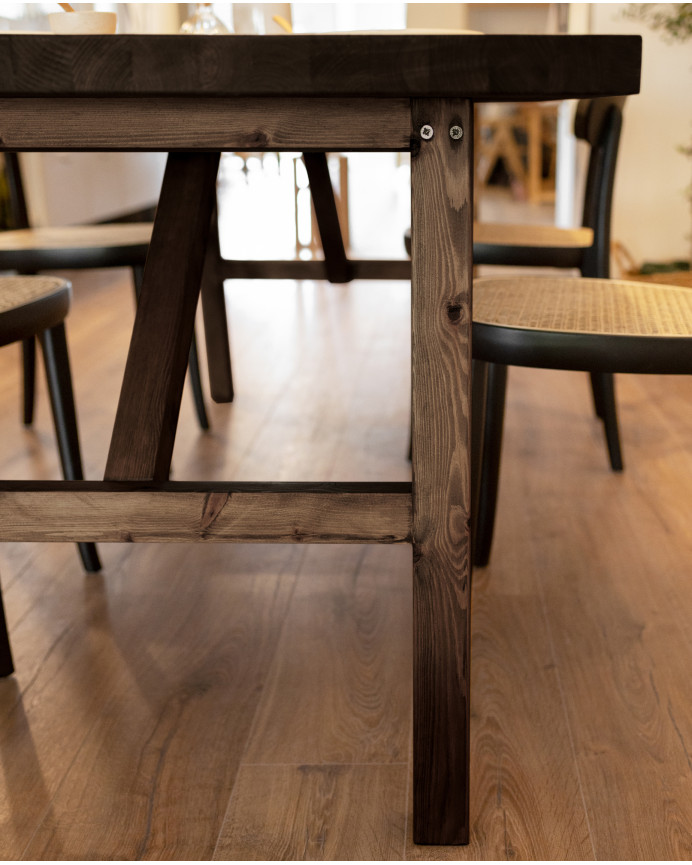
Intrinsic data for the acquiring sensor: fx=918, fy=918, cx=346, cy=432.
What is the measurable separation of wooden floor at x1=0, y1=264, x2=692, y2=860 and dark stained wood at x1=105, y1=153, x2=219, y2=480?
278 millimetres

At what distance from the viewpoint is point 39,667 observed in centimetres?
105

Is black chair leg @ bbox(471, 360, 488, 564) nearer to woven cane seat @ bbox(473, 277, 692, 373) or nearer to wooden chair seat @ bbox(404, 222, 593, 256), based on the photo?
woven cane seat @ bbox(473, 277, 692, 373)

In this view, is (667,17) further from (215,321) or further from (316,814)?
(316,814)

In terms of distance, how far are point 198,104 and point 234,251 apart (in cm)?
357

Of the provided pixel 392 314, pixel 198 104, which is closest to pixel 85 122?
pixel 198 104

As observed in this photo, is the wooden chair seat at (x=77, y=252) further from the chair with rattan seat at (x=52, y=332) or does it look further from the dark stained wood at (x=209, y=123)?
the dark stained wood at (x=209, y=123)

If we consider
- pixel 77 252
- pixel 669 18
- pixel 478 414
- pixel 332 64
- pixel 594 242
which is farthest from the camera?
pixel 669 18

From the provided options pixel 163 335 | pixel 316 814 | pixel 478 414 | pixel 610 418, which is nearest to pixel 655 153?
pixel 610 418

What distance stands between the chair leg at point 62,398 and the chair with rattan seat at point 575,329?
53 centimetres

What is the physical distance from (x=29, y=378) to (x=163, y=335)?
3.40 feet

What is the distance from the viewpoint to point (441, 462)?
0.71m

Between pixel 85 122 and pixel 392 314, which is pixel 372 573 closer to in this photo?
pixel 85 122

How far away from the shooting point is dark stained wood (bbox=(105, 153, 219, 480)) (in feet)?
2.88

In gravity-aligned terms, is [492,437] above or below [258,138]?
below
